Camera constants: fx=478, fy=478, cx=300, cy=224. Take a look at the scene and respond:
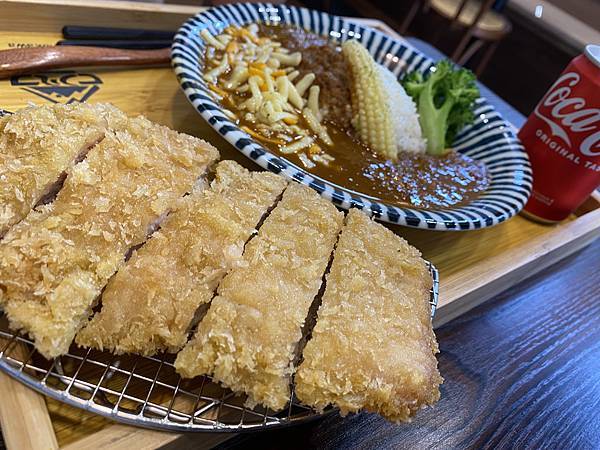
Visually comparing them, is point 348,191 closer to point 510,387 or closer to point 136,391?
point 510,387

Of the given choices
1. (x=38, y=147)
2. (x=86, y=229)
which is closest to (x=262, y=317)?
(x=86, y=229)

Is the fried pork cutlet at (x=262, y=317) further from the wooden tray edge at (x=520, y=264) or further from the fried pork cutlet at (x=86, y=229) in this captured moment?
the wooden tray edge at (x=520, y=264)

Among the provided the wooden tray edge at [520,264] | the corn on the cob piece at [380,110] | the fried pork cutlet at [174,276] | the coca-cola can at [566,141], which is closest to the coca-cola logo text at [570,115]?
the coca-cola can at [566,141]

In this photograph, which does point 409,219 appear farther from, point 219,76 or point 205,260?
point 219,76

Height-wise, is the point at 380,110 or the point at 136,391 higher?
the point at 380,110

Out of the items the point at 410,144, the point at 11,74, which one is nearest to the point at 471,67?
the point at 410,144

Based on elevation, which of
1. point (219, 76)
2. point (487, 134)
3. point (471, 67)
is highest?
point (487, 134)
